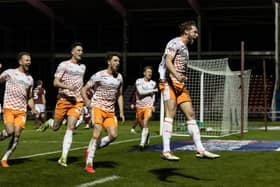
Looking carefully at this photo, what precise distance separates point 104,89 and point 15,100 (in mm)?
1708

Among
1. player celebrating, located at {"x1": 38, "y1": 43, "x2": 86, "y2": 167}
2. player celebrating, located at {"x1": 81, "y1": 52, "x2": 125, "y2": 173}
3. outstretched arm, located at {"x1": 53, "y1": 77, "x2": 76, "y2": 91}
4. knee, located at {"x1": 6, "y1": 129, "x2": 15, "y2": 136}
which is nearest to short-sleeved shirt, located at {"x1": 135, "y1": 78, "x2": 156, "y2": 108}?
player celebrating, located at {"x1": 38, "y1": 43, "x2": 86, "y2": 167}

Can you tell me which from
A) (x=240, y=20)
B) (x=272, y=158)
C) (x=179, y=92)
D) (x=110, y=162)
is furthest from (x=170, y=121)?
(x=240, y=20)

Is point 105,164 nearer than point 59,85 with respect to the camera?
No

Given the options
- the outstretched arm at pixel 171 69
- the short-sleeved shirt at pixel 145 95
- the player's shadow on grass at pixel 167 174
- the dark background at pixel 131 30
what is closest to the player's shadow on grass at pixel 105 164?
the player's shadow on grass at pixel 167 174

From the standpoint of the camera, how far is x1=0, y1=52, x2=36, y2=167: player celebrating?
32.8 feet

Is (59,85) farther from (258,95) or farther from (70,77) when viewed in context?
(258,95)

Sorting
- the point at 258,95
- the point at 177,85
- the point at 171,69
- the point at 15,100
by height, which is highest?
the point at 258,95

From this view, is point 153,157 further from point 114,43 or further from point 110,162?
point 114,43

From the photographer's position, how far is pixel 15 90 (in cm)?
1005

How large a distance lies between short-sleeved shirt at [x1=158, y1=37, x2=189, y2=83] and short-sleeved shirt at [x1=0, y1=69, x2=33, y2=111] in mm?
2943

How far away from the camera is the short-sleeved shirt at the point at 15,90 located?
32.9 feet

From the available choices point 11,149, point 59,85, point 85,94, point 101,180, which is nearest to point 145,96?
point 59,85

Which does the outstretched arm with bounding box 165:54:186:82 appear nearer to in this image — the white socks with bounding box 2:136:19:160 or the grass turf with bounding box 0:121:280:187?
the grass turf with bounding box 0:121:280:187

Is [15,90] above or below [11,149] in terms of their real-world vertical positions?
above
